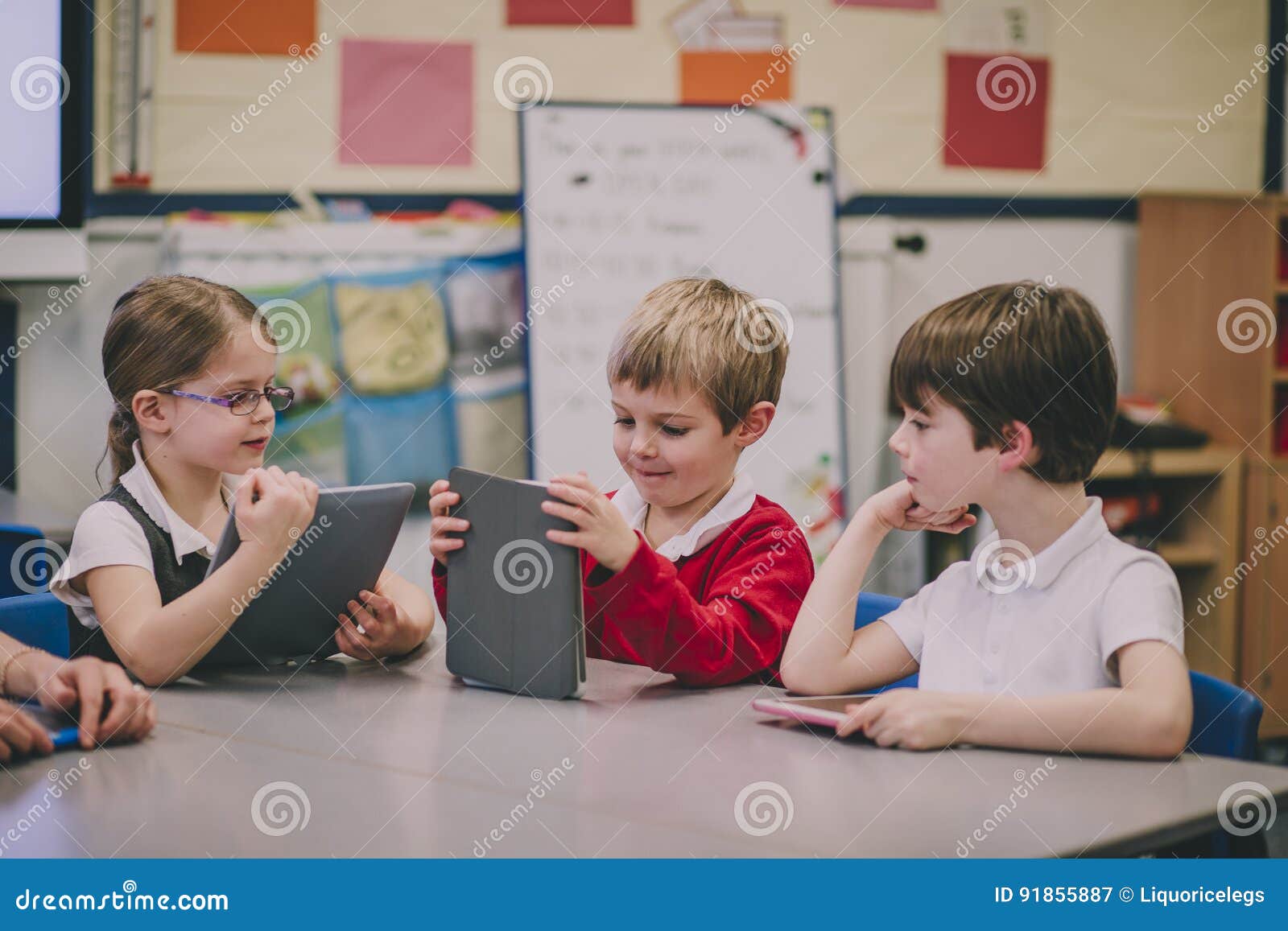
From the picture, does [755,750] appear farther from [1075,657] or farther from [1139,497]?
[1139,497]

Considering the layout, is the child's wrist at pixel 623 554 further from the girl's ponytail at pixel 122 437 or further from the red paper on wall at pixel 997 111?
the red paper on wall at pixel 997 111

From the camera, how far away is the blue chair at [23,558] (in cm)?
189

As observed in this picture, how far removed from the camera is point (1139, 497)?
359 centimetres

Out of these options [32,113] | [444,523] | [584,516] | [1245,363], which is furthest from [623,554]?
[1245,363]

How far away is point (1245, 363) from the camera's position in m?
3.61

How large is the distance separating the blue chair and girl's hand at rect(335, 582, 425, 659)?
0.63m

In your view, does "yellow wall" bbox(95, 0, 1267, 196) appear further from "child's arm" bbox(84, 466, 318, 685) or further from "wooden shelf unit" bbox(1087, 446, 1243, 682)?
"child's arm" bbox(84, 466, 318, 685)

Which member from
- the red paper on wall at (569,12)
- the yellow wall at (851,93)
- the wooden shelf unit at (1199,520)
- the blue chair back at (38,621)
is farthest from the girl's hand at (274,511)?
the wooden shelf unit at (1199,520)

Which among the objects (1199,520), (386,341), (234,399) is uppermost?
(386,341)

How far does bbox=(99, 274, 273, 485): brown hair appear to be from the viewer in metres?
1.62

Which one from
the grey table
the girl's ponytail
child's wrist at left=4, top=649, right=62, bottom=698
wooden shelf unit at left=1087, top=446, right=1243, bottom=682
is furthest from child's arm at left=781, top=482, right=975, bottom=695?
wooden shelf unit at left=1087, top=446, right=1243, bottom=682

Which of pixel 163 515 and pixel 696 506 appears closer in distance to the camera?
pixel 163 515

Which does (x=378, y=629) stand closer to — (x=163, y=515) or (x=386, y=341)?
(x=163, y=515)

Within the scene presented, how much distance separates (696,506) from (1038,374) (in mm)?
530
